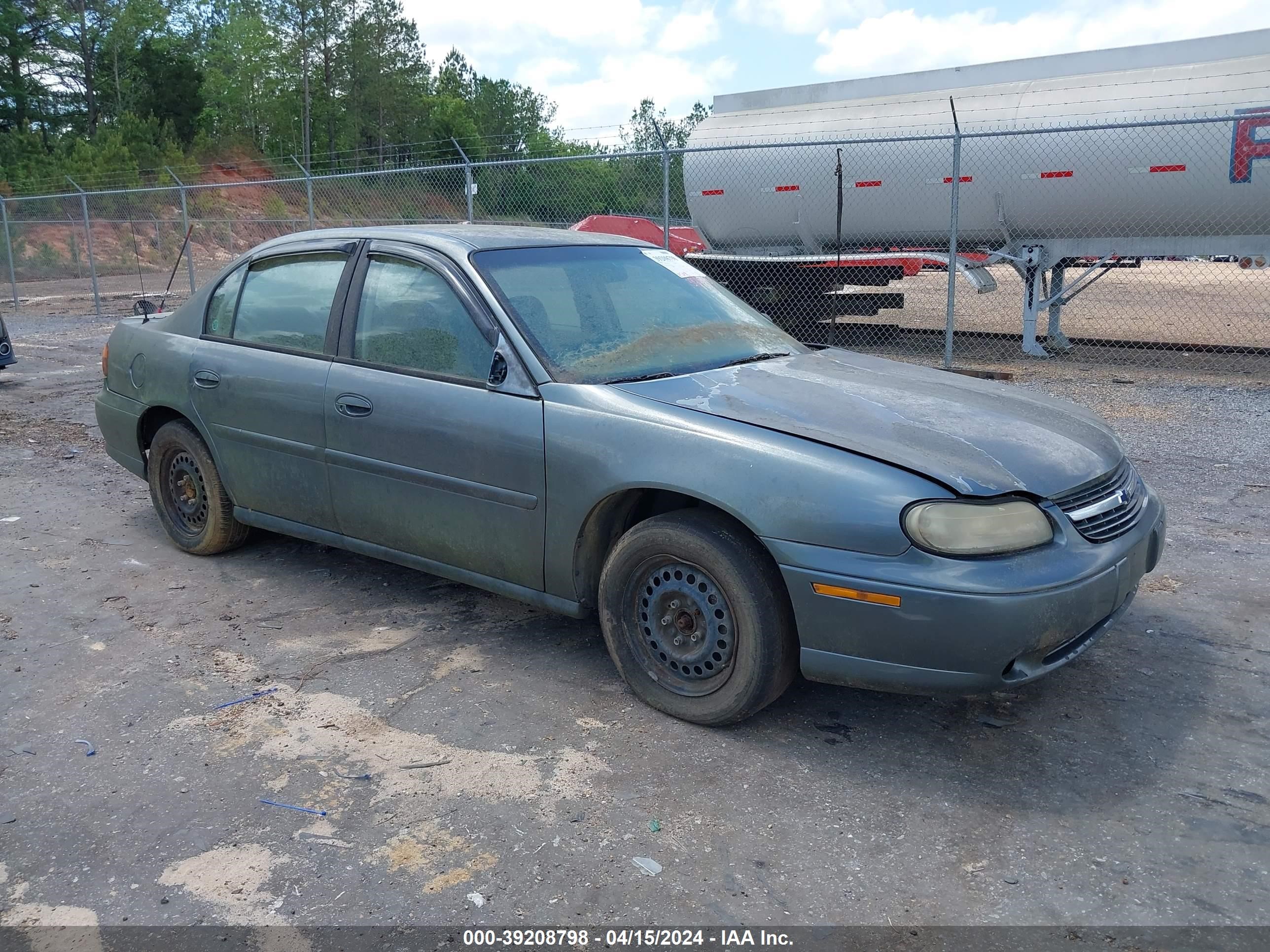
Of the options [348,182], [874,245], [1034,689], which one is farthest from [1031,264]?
[348,182]

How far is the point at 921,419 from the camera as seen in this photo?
3367 millimetres

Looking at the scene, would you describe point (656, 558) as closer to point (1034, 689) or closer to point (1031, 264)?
point (1034, 689)

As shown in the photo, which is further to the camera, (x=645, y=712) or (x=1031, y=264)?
(x=1031, y=264)

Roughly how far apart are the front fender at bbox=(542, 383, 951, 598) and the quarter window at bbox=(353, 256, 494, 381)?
1.40ft

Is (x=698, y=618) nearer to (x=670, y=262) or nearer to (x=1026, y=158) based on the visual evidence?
(x=670, y=262)

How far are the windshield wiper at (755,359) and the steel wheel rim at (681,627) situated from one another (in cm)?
97

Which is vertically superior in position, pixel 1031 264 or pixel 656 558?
pixel 1031 264

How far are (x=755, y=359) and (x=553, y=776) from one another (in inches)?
72.0

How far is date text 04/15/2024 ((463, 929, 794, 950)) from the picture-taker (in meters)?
2.36

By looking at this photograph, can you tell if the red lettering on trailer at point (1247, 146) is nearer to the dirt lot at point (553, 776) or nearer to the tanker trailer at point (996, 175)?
the tanker trailer at point (996, 175)

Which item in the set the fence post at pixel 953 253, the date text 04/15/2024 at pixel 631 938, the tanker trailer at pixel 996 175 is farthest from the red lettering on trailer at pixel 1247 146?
the date text 04/15/2024 at pixel 631 938

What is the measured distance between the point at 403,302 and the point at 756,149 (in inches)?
401

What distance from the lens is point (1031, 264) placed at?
39.5ft

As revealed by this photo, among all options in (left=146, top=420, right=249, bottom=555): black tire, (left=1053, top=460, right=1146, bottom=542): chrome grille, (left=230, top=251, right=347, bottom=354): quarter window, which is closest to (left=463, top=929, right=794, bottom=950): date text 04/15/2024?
(left=1053, top=460, right=1146, bottom=542): chrome grille
